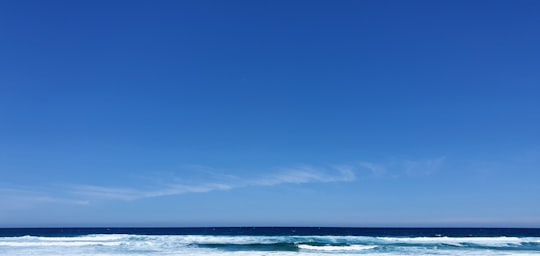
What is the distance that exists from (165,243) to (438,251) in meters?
16.7

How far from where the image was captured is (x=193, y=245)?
2977 cm

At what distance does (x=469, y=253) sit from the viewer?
24828mm

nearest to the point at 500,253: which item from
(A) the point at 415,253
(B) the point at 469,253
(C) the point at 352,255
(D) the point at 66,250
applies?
(B) the point at 469,253

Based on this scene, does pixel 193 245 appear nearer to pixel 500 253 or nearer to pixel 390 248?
pixel 390 248

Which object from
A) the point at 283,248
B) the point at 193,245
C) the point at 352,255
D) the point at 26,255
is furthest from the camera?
the point at 193,245

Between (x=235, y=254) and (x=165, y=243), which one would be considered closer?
(x=235, y=254)

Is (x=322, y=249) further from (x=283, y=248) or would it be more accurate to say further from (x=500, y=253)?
(x=500, y=253)

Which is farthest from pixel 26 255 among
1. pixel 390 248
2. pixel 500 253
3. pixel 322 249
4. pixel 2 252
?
pixel 500 253

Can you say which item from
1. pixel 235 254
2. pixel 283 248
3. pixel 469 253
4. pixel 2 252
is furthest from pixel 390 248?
pixel 2 252

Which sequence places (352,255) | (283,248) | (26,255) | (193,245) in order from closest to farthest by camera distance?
(26,255) < (352,255) < (283,248) < (193,245)

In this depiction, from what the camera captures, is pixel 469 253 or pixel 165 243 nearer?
pixel 469 253

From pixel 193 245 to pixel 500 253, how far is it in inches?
707

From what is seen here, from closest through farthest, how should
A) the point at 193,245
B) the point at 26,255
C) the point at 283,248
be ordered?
the point at 26,255 < the point at 283,248 < the point at 193,245

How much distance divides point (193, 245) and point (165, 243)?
1.88 m
